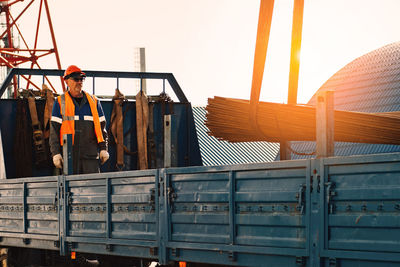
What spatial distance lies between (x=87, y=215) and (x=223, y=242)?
2.32 m

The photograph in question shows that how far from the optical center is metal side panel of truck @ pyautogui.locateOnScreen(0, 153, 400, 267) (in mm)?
5105

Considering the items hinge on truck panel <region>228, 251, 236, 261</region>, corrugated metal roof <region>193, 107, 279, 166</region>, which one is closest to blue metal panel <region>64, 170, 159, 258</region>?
hinge on truck panel <region>228, 251, 236, 261</region>

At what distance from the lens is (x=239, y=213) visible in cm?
614

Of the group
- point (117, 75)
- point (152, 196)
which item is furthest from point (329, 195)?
point (117, 75)

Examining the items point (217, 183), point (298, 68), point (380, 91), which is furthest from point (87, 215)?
point (380, 91)

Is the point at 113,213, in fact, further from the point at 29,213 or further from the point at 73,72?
the point at 73,72

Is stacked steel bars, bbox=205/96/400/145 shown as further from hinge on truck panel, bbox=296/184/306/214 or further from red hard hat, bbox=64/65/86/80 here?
red hard hat, bbox=64/65/86/80

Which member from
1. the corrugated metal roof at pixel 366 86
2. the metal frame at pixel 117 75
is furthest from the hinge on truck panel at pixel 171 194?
the corrugated metal roof at pixel 366 86

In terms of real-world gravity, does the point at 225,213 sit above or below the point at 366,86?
below

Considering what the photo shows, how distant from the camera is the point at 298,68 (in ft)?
27.0

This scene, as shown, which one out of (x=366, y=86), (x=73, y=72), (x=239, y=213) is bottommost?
(x=239, y=213)

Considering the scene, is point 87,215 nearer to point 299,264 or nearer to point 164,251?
point 164,251

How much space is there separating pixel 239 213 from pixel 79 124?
420cm

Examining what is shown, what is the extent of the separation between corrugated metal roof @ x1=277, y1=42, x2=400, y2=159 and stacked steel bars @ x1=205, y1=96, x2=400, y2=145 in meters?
41.4
